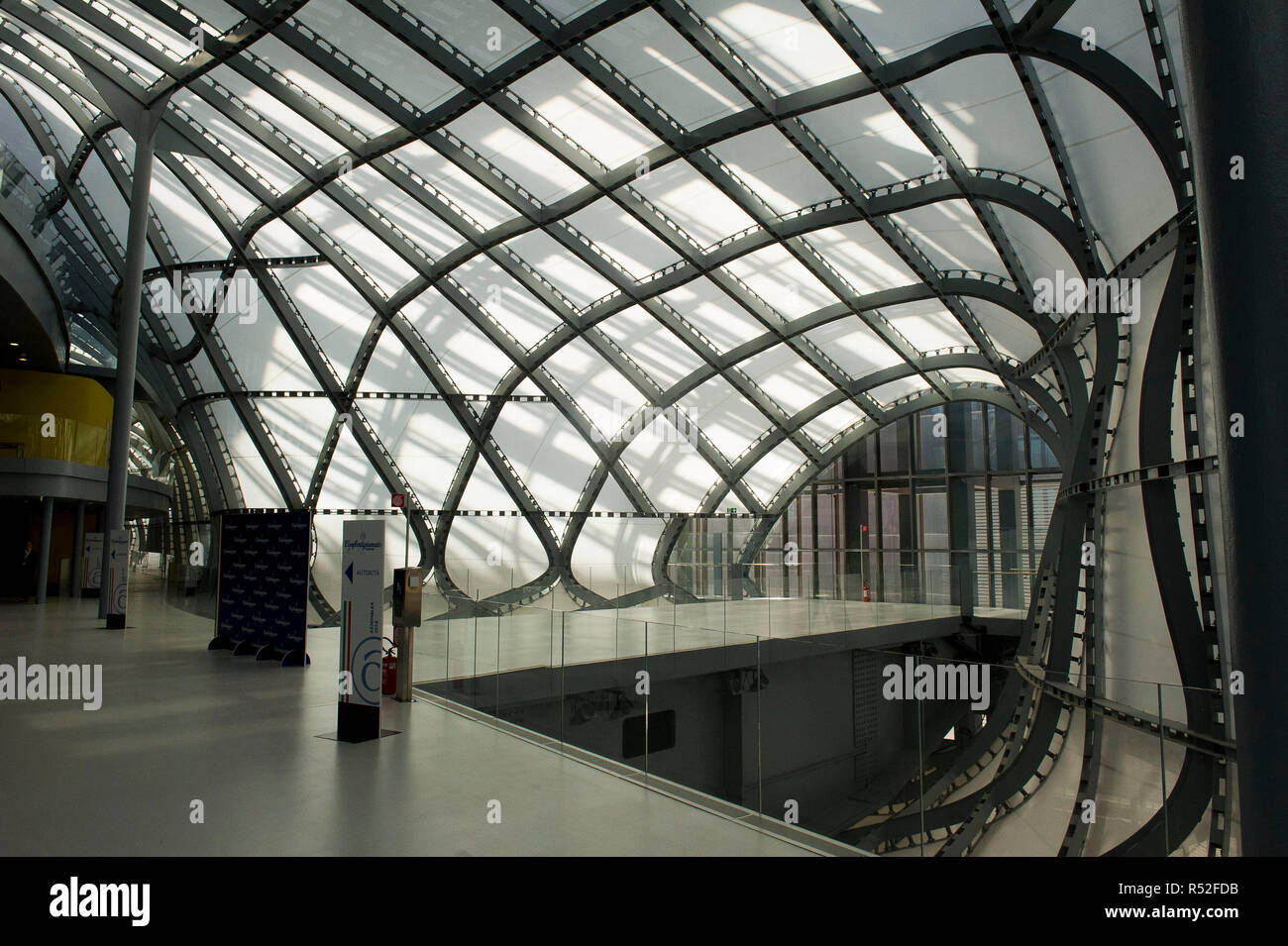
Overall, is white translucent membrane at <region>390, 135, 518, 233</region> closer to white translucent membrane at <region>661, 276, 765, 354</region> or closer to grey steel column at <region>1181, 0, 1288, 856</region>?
white translucent membrane at <region>661, 276, 765, 354</region>

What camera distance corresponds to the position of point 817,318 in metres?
29.6

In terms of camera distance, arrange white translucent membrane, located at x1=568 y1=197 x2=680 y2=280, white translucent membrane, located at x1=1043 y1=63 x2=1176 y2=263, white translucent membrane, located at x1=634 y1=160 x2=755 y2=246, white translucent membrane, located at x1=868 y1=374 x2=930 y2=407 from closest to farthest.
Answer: white translucent membrane, located at x1=1043 y1=63 x2=1176 y2=263
white translucent membrane, located at x1=634 y1=160 x2=755 y2=246
white translucent membrane, located at x1=568 y1=197 x2=680 y2=280
white translucent membrane, located at x1=868 y1=374 x2=930 y2=407

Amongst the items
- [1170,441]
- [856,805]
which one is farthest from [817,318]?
[856,805]

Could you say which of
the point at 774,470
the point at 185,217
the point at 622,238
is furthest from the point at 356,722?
the point at 774,470

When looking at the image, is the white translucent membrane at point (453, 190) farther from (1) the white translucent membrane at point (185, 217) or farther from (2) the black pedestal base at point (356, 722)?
(2) the black pedestal base at point (356, 722)

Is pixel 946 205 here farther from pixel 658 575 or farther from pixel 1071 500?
pixel 658 575

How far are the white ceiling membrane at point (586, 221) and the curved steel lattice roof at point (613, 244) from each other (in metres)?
0.10

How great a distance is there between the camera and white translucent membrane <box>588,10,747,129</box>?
57.6 feet

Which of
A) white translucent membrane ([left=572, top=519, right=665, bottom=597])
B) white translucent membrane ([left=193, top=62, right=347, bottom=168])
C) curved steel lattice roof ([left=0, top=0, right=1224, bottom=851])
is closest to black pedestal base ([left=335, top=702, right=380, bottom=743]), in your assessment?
curved steel lattice roof ([left=0, top=0, right=1224, bottom=851])

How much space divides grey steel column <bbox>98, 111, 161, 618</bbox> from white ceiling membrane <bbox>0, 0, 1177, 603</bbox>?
146 cm

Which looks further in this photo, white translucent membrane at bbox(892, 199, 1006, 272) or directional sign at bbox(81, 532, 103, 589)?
directional sign at bbox(81, 532, 103, 589)

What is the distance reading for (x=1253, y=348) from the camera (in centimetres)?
372

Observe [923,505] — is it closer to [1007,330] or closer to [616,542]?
[616,542]

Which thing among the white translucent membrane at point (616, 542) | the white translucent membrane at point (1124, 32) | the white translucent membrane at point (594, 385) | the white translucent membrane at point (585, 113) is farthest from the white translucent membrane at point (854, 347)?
the white translucent membrane at point (1124, 32)
